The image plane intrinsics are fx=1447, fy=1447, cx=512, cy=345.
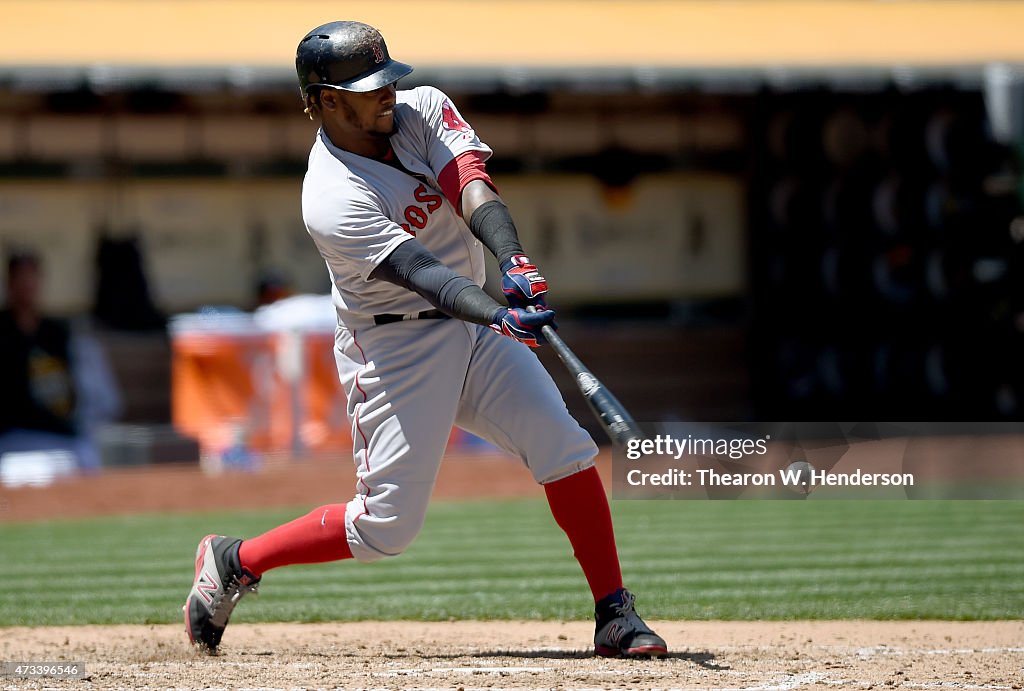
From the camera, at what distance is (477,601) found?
6043mm

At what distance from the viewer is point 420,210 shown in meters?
4.37

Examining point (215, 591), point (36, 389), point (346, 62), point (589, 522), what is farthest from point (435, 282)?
point (36, 389)

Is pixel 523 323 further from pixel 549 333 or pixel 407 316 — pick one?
pixel 407 316

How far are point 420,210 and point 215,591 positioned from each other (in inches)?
56.6

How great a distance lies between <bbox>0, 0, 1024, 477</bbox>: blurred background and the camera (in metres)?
12.6

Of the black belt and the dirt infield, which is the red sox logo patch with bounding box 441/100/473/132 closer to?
the black belt

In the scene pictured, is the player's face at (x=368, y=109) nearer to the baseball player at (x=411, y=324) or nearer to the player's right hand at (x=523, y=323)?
the baseball player at (x=411, y=324)

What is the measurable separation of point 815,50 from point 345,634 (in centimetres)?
999

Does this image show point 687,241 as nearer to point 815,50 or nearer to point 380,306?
point 815,50

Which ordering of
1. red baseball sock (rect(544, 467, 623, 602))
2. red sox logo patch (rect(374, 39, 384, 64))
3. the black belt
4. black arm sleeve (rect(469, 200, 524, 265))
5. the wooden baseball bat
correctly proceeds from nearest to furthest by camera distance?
the wooden baseball bat → black arm sleeve (rect(469, 200, 524, 265)) → red sox logo patch (rect(374, 39, 384, 64)) → the black belt → red baseball sock (rect(544, 467, 623, 602))

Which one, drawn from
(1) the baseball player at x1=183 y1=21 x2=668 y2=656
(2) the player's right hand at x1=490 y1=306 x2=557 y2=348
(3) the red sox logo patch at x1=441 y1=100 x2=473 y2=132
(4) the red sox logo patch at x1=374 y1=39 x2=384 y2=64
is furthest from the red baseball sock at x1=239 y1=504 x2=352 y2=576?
(4) the red sox logo patch at x1=374 y1=39 x2=384 y2=64

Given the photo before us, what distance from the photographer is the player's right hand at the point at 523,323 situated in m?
3.99

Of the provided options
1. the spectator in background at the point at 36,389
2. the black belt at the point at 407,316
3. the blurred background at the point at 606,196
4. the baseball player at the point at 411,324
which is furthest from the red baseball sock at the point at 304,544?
the blurred background at the point at 606,196

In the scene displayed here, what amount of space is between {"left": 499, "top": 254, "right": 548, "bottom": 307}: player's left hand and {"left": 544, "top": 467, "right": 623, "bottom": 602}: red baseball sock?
2.27 ft
